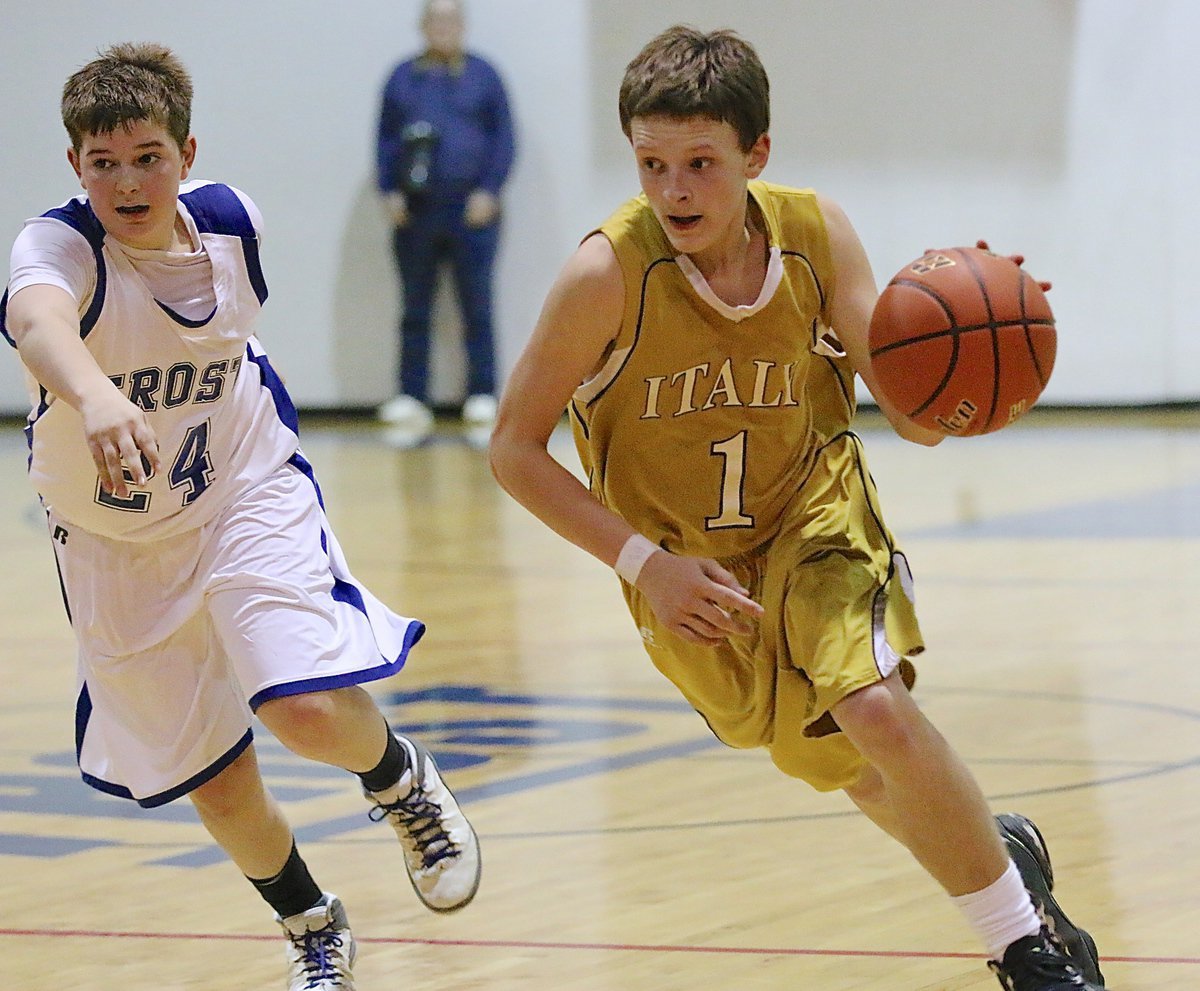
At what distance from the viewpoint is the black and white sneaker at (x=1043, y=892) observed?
3.01m

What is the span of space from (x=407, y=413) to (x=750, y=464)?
1029 centimetres

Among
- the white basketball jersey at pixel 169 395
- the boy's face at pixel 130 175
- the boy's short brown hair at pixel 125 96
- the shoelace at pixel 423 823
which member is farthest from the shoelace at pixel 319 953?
the boy's short brown hair at pixel 125 96

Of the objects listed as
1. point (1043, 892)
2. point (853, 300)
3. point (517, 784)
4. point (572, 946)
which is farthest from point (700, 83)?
point (517, 784)

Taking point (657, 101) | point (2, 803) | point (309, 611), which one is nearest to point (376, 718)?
point (309, 611)

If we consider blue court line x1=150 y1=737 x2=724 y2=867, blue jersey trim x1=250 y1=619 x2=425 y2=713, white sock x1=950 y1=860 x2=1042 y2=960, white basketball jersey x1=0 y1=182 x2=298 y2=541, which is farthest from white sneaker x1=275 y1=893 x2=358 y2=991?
white sock x1=950 y1=860 x2=1042 y2=960

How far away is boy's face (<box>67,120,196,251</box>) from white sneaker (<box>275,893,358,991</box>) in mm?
1127

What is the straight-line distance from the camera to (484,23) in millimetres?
13445

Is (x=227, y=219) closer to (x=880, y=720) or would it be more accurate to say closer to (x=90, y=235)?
(x=90, y=235)

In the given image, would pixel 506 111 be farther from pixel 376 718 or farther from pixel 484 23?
pixel 376 718

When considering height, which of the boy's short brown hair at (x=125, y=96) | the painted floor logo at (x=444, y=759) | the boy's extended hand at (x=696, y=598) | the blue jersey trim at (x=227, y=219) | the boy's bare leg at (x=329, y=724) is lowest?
the painted floor logo at (x=444, y=759)

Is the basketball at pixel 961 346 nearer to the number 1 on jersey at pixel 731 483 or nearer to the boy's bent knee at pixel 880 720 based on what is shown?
the number 1 on jersey at pixel 731 483

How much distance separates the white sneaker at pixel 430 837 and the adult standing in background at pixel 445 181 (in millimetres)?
9449

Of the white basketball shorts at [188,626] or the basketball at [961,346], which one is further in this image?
the white basketball shorts at [188,626]

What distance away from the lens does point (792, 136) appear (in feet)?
42.7
